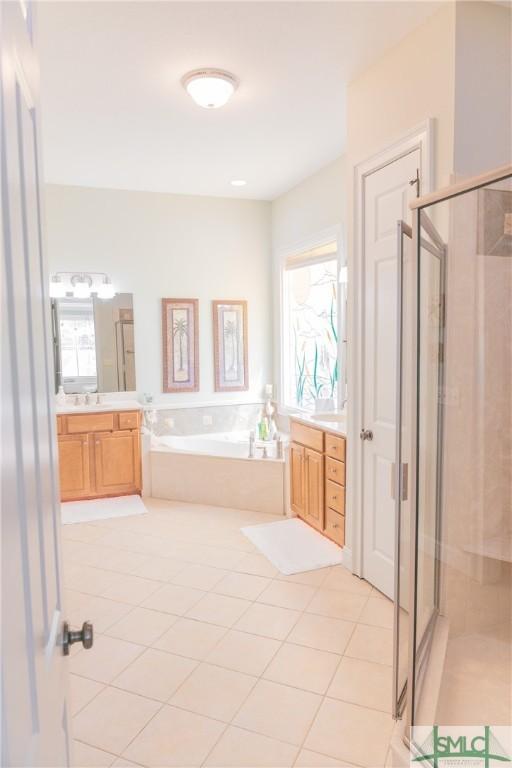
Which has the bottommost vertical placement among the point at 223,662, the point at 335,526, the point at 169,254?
the point at 223,662

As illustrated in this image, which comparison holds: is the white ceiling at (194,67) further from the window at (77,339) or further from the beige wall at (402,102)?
the window at (77,339)

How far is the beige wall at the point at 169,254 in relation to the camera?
4.95 meters

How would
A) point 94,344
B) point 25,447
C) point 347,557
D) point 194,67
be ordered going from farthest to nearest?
1. point 94,344
2. point 347,557
3. point 194,67
4. point 25,447

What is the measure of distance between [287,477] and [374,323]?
71.3 inches

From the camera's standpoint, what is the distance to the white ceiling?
7.67ft

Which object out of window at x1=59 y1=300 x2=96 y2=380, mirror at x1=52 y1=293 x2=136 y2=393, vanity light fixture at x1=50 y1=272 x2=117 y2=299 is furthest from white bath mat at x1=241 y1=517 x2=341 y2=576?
vanity light fixture at x1=50 y1=272 x2=117 y2=299

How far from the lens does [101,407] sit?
474cm

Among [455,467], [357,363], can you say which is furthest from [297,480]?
[455,467]

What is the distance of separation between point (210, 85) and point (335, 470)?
8.03 feet

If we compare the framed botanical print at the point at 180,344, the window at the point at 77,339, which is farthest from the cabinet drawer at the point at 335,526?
the window at the point at 77,339

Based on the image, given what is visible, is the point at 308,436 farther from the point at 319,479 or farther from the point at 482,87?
the point at 482,87

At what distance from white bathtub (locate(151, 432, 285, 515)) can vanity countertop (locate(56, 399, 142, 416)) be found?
41cm

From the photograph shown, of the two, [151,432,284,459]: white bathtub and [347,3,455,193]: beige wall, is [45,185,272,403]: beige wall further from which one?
[347,3,455,193]: beige wall

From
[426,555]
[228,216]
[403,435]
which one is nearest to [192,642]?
[426,555]
